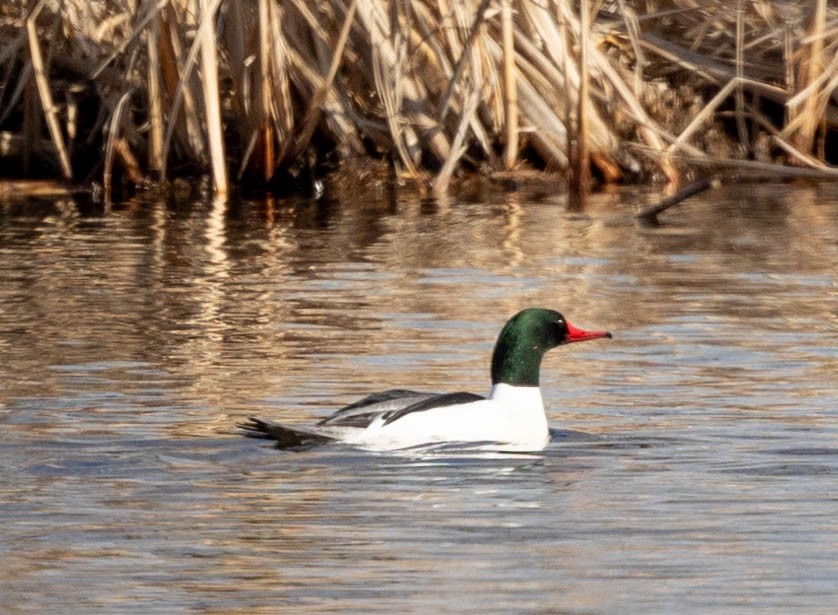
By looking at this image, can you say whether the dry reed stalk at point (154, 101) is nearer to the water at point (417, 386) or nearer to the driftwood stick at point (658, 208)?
the water at point (417, 386)

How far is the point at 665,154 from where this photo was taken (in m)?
14.6

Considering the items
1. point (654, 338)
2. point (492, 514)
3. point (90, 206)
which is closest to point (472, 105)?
point (90, 206)

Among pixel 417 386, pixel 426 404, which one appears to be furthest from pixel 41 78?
pixel 426 404

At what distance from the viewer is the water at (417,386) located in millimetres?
5000

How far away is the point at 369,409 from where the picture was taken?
6727 millimetres

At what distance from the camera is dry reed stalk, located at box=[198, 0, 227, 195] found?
12.6 m

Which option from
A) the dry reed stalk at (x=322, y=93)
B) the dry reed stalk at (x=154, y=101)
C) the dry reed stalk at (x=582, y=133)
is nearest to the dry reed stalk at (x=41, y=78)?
the dry reed stalk at (x=154, y=101)

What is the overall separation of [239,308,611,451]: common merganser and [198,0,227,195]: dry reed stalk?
226 inches

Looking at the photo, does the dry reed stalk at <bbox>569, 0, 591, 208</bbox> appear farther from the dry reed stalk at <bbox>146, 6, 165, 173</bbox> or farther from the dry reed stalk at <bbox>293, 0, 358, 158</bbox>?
the dry reed stalk at <bbox>146, 6, 165, 173</bbox>

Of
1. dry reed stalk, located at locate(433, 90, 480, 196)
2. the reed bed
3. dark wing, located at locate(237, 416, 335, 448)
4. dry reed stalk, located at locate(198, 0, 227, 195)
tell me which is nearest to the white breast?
dark wing, located at locate(237, 416, 335, 448)

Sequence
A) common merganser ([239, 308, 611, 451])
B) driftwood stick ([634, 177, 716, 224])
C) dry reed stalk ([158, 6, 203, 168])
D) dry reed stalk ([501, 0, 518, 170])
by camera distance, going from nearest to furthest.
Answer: common merganser ([239, 308, 611, 451]), driftwood stick ([634, 177, 716, 224]), dry reed stalk ([501, 0, 518, 170]), dry reed stalk ([158, 6, 203, 168])

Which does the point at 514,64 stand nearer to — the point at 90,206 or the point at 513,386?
the point at 90,206

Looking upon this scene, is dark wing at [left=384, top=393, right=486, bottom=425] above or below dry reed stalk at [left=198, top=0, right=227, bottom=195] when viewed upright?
below

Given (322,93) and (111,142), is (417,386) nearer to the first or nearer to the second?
(322,93)
